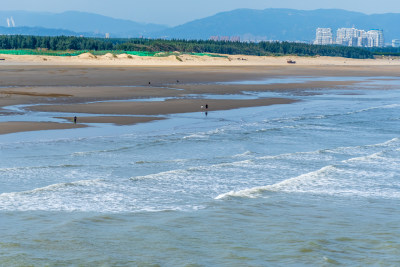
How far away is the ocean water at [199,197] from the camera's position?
31.2 feet

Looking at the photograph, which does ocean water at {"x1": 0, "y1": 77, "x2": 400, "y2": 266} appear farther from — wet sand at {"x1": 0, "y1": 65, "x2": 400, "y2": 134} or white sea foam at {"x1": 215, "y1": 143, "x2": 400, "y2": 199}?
wet sand at {"x1": 0, "y1": 65, "x2": 400, "y2": 134}

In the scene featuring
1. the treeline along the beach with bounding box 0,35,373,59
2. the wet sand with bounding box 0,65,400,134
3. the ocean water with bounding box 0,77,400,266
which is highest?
the treeline along the beach with bounding box 0,35,373,59

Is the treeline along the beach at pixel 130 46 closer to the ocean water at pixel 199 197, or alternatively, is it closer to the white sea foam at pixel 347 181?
the ocean water at pixel 199 197

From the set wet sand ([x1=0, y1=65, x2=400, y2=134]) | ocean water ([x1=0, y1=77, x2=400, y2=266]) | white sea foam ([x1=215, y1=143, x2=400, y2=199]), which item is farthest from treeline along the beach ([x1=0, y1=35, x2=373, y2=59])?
white sea foam ([x1=215, y1=143, x2=400, y2=199])

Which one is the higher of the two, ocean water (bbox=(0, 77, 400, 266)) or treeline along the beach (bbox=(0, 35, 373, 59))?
treeline along the beach (bbox=(0, 35, 373, 59))

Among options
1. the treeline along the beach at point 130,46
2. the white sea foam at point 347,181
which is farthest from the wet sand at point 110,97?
the treeline along the beach at point 130,46

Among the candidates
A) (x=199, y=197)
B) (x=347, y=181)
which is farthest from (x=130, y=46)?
(x=199, y=197)

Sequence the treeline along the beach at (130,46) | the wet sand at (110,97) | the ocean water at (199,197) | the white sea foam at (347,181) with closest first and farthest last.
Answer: the ocean water at (199,197)
the white sea foam at (347,181)
the wet sand at (110,97)
the treeline along the beach at (130,46)

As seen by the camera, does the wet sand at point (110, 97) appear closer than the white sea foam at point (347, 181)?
No

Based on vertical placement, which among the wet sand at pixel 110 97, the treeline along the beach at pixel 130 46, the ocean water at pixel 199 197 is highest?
the treeline along the beach at pixel 130 46

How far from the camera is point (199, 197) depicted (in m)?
13.2

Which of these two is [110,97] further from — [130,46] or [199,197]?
[130,46]

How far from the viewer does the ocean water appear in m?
9.50

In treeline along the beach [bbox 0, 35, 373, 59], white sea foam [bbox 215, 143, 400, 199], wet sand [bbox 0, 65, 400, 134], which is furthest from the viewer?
treeline along the beach [bbox 0, 35, 373, 59]
